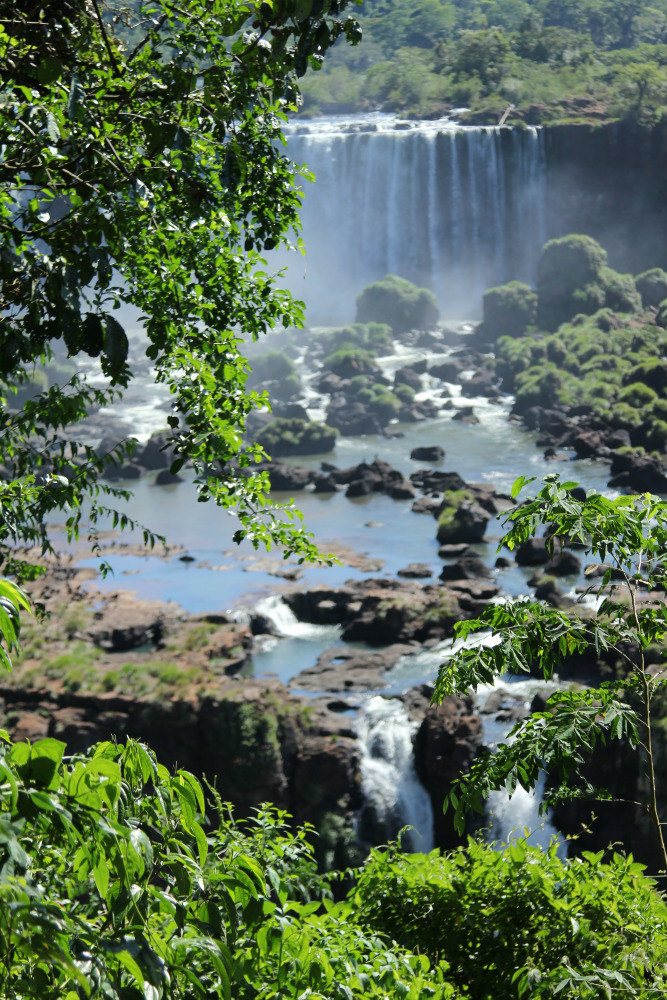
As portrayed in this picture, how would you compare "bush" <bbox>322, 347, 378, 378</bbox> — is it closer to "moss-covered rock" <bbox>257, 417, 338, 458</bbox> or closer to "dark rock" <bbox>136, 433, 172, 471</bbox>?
"moss-covered rock" <bbox>257, 417, 338, 458</bbox>

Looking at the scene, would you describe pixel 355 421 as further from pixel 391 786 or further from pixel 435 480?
pixel 391 786

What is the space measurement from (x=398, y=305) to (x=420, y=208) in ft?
20.0

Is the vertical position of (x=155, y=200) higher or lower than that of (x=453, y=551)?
higher

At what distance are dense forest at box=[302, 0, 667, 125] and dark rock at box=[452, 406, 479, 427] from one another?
21.3 meters

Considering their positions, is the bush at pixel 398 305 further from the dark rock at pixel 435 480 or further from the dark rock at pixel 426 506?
the dark rock at pixel 426 506

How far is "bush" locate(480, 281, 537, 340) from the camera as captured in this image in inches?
1667

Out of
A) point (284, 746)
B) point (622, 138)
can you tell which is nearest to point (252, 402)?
point (284, 746)

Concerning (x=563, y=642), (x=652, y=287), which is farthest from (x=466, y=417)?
(x=563, y=642)

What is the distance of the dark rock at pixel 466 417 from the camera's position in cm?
3331

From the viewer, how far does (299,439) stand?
32.7 metres

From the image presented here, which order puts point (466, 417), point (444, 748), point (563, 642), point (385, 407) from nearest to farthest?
point (563, 642), point (444, 748), point (466, 417), point (385, 407)

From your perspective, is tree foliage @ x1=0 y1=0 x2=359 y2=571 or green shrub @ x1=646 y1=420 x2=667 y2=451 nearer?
tree foliage @ x1=0 y1=0 x2=359 y2=571

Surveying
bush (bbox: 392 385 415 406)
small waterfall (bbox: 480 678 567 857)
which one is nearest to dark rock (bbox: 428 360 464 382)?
bush (bbox: 392 385 415 406)

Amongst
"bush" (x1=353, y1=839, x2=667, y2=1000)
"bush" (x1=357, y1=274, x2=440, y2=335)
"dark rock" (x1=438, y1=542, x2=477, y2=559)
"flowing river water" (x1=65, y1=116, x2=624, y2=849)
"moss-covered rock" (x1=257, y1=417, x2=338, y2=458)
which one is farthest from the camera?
"bush" (x1=357, y1=274, x2=440, y2=335)
